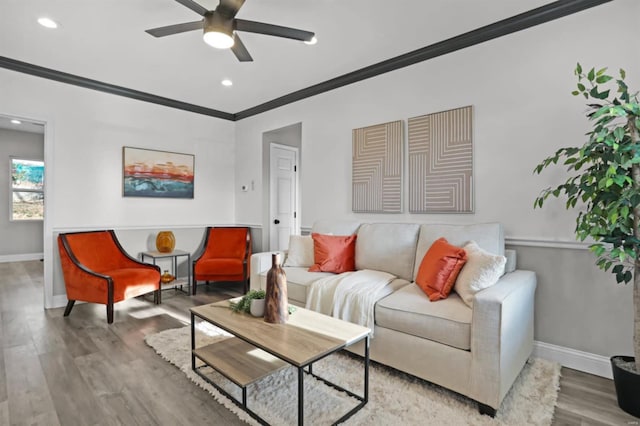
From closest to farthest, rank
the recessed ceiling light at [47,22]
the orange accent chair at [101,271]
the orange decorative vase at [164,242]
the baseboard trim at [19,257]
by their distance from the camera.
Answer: the recessed ceiling light at [47,22] → the orange accent chair at [101,271] → the orange decorative vase at [164,242] → the baseboard trim at [19,257]

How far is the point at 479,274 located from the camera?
2.07 meters

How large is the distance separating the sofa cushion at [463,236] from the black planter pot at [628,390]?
3.05 ft

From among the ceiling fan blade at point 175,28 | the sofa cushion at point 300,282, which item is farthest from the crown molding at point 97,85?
the sofa cushion at point 300,282

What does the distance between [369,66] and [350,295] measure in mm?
2390

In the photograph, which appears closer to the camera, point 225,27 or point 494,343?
point 494,343

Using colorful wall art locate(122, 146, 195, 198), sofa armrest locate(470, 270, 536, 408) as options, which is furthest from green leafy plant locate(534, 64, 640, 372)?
colorful wall art locate(122, 146, 195, 198)

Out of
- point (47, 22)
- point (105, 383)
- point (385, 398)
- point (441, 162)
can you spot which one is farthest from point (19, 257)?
point (441, 162)

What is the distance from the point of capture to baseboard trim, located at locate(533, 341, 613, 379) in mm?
2225

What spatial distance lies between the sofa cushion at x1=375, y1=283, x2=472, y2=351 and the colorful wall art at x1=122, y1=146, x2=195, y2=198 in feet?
11.5

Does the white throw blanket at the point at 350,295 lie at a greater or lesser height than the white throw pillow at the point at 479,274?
lesser

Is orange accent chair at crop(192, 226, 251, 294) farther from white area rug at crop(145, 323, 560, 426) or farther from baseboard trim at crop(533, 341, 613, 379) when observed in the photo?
baseboard trim at crop(533, 341, 613, 379)

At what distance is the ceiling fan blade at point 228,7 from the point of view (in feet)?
6.89

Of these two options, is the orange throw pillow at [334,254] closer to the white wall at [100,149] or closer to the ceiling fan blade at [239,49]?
the ceiling fan blade at [239,49]

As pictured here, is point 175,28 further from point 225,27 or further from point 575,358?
point 575,358
